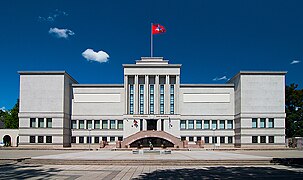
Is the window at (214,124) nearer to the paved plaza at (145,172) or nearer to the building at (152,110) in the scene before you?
the building at (152,110)

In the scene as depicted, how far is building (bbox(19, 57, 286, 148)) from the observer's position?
73688 mm

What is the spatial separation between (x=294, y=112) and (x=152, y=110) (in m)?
37.7

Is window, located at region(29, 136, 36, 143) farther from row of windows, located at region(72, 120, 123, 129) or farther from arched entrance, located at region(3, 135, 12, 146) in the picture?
arched entrance, located at region(3, 135, 12, 146)

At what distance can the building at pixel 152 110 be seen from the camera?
73688 mm

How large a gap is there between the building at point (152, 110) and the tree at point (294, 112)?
34.3ft

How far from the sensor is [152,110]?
255 feet

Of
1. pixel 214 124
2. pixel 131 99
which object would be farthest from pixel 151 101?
pixel 214 124

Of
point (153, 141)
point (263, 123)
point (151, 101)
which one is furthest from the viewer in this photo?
point (151, 101)

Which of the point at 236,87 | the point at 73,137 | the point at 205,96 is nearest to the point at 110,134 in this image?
the point at 73,137

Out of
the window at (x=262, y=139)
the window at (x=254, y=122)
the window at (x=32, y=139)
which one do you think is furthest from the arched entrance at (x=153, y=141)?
the window at (x=32, y=139)

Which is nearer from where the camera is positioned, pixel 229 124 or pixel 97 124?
pixel 229 124

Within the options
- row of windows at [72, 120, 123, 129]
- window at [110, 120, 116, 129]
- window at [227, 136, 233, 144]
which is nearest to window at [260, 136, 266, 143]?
window at [227, 136, 233, 144]

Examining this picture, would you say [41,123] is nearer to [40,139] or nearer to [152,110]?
[40,139]

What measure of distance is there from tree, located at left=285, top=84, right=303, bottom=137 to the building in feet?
34.3
